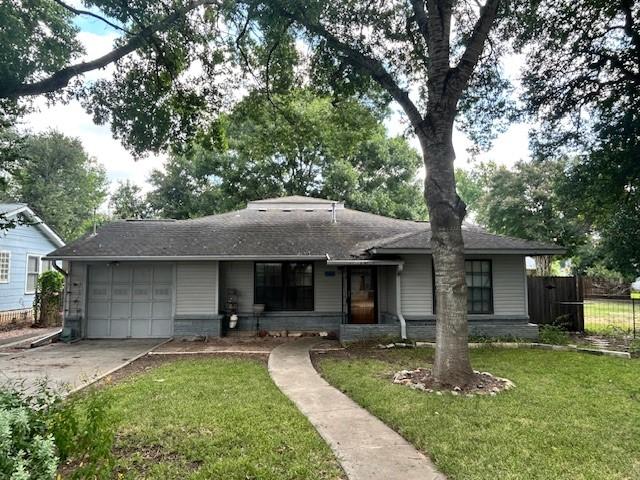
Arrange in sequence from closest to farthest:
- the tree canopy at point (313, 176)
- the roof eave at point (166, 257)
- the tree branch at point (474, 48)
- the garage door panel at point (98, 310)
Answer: the tree branch at point (474, 48) → the roof eave at point (166, 257) → the garage door panel at point (98, 310) → the tree canopy at point (313, 176)

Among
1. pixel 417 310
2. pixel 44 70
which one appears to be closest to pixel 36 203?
pixel 44 70

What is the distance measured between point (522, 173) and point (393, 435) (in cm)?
3077

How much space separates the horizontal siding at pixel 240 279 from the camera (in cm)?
1301

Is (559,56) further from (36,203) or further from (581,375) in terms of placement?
(36,203)

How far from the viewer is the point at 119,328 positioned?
12.5 m

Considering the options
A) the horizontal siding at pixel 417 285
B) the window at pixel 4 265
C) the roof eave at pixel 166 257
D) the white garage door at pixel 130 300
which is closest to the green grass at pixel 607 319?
the horizontal siding at pixel 417 285

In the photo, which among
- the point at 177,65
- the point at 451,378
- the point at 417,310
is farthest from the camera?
the point at 417,310

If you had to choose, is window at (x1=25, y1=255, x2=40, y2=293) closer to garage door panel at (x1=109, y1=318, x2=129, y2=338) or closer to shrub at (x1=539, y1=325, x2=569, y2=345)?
garage door panel at (x1=109, y1=318, x2=129, y2=338)

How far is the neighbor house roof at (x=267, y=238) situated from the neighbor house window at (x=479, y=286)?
79 cm

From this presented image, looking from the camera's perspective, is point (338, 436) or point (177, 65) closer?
point (338, 436)

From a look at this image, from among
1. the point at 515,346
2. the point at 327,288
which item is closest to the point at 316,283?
the point at 327,288

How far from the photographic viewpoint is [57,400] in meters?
3.76

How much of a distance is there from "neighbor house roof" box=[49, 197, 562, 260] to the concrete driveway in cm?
252

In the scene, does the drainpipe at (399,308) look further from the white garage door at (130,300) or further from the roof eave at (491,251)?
the white garage door at (130,300)
